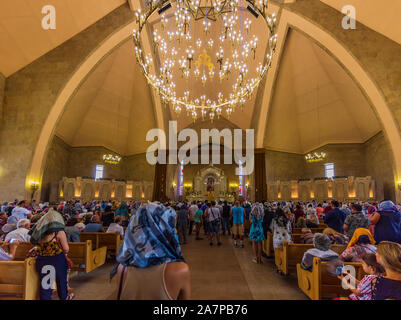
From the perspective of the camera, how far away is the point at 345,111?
55.2 feet

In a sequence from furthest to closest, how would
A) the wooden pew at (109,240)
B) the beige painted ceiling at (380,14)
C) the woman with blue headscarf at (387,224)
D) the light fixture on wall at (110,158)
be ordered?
the light fixture on wall at (110,158)
the beige painted ceiling at (380,14)
the wooden pew at (109,240)
the woman with blue headscarf at (387,224)

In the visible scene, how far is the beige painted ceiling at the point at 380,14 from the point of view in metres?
9.36

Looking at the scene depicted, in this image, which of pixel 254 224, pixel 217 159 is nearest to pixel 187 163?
pixel 217 159

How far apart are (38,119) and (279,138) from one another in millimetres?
16978

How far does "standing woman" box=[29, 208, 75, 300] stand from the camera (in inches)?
105

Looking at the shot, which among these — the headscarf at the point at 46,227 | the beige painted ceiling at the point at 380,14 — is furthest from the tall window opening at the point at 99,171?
the beige painted ceiling at the point at 380,14

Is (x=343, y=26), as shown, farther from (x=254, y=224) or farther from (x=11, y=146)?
(x=11, y=146)

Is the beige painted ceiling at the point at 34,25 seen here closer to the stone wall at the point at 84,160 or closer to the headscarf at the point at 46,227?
the stone wall at the point at 84,160

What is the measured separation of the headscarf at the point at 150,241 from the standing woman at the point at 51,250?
5.58ft

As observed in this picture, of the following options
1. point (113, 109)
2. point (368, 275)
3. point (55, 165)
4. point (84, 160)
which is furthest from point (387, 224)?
point (84, 160)

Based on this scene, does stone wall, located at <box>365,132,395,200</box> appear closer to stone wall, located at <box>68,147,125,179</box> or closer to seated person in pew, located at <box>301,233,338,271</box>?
seated person in pew, located at <box>301,233,338,271</box>

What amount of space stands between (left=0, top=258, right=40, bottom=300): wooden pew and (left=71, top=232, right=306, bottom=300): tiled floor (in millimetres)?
997

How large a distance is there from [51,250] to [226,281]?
9.57ft
